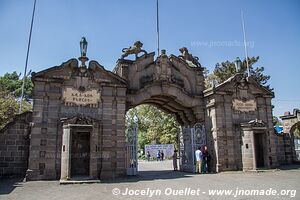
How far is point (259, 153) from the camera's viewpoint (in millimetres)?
16828

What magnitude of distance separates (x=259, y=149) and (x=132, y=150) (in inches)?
321

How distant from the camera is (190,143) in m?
17.3

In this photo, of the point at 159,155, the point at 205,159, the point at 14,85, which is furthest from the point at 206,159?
the point at 14,85

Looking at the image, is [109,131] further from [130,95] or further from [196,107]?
[196,107]

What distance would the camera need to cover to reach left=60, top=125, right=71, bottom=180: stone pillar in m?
12.1

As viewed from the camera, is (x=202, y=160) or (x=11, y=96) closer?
(x=202, y=160)

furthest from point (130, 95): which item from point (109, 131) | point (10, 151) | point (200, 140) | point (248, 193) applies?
point (248, 193)

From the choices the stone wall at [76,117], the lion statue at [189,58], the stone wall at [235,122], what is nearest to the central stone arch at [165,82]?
the lion statue at [189,58]

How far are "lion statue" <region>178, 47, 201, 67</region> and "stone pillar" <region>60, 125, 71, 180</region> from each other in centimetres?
923

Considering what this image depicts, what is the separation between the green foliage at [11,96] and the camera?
81.4 feet

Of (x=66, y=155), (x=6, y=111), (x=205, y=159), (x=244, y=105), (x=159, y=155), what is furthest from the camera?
(x=159, y=155)

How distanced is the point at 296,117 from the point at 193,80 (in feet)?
30.0

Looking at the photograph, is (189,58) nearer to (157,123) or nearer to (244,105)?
(244,105)

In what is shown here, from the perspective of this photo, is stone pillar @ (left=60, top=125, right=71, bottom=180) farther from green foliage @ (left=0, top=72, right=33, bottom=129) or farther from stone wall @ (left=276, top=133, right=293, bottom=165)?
stone wall @ (left=276, top=133, right=293, bottom=165)
